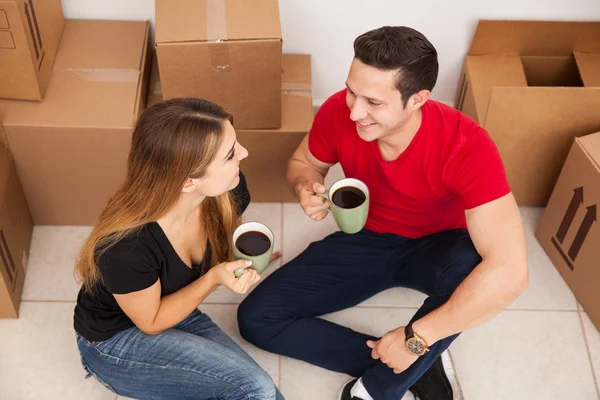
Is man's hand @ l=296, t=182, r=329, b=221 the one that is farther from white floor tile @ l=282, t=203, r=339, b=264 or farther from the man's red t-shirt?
white floor tile @ l=282, t=203, r=339, b=264

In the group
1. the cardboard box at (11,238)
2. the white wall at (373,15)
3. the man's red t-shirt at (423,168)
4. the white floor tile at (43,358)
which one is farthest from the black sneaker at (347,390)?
the white wall at (373,15)

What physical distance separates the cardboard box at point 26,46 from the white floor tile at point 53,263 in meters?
0.54

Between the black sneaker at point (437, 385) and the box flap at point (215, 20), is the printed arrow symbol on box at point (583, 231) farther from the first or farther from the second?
the box flap at point (215, 20)

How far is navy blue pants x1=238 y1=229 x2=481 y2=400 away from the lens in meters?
2.10

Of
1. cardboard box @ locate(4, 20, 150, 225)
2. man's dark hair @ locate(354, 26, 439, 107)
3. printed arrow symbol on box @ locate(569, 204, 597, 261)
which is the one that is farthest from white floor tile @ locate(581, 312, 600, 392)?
cardboard box @ locate(4, 20, 150, 225)

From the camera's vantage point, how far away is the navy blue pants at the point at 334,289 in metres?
2.10

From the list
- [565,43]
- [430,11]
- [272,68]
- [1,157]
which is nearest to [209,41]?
[272,68]

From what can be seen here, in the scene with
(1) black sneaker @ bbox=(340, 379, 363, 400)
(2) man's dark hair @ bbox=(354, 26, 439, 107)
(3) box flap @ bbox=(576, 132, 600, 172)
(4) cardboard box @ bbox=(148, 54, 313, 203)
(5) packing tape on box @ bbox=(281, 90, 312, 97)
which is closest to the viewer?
(2) man's dark hair @ bbox=(354, 26, 439, 107)

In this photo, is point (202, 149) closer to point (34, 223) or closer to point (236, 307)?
point (236, 307)

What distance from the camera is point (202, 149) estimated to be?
5.11 feet

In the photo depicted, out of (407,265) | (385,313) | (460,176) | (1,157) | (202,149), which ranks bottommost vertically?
(385,313)

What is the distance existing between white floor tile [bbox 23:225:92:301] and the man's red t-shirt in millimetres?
970

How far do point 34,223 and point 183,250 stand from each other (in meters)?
0.95

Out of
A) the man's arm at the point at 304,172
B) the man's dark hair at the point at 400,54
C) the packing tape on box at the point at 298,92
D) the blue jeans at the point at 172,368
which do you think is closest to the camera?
the man's dark hair at the point at 400,54
